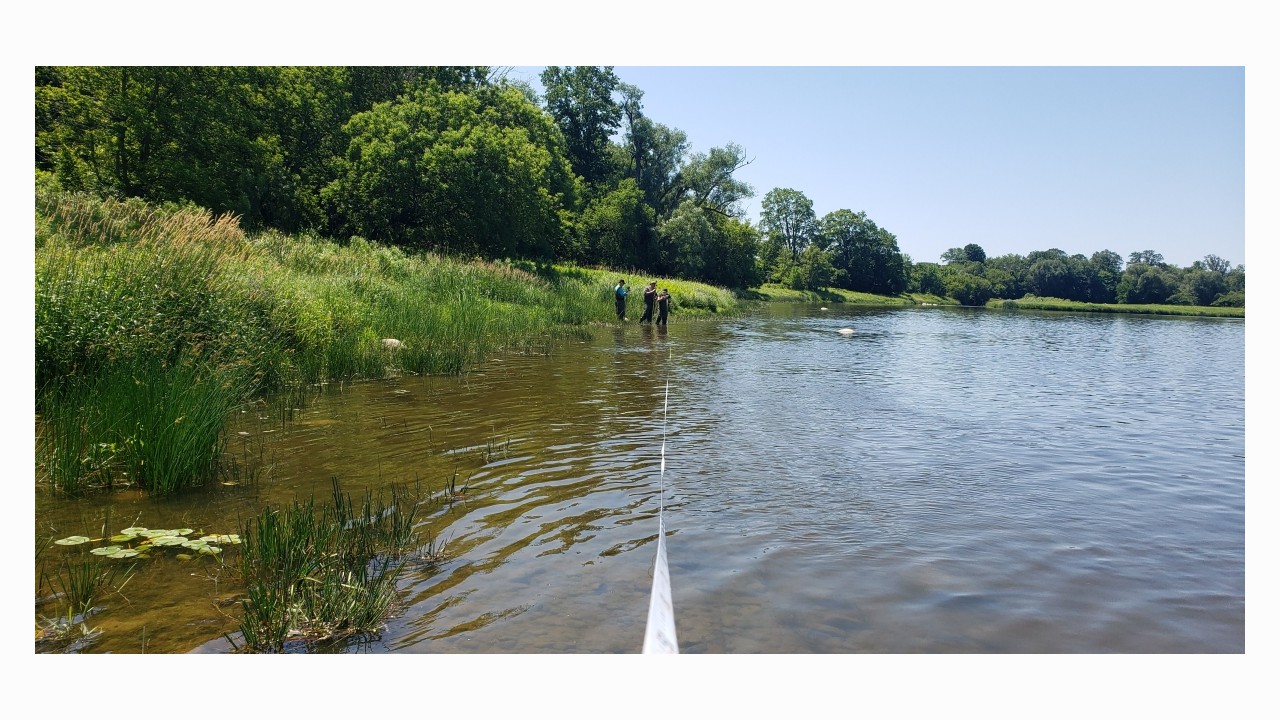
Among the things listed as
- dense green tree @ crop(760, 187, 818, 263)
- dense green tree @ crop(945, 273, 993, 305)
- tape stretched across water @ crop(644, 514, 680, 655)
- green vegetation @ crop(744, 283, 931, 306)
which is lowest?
tape stretched across water @ crop(644, 514, 680, 655)

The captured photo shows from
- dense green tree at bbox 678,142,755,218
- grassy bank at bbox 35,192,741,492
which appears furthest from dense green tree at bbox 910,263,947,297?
grassy bank at bbox 35,192,741,492

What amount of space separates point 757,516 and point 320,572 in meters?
4.05

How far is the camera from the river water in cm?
464

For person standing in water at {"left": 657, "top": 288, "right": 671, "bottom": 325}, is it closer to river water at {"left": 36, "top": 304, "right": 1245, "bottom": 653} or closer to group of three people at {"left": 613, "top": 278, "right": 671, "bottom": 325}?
group of three people at {"left": 613, "top": 278, "right": 671, "bottom": 325}

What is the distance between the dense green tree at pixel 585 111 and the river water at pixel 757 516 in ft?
226

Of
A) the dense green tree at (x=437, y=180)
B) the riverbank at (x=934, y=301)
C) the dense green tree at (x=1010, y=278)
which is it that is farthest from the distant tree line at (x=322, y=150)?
the dense green tree at (x=1010, y=278)

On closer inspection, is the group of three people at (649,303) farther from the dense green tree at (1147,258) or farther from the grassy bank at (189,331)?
the dense green tree at (1147,258)

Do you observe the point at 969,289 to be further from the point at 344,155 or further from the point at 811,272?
the point at 344,155

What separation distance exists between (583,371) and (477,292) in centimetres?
907

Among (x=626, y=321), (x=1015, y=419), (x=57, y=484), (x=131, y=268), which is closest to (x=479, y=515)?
(x=57, y=484)

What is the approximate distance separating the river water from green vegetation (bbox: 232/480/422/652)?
19 centimetres

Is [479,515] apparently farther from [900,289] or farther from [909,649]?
[900,289]

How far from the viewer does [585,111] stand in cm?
7912

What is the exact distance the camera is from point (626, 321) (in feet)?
111
